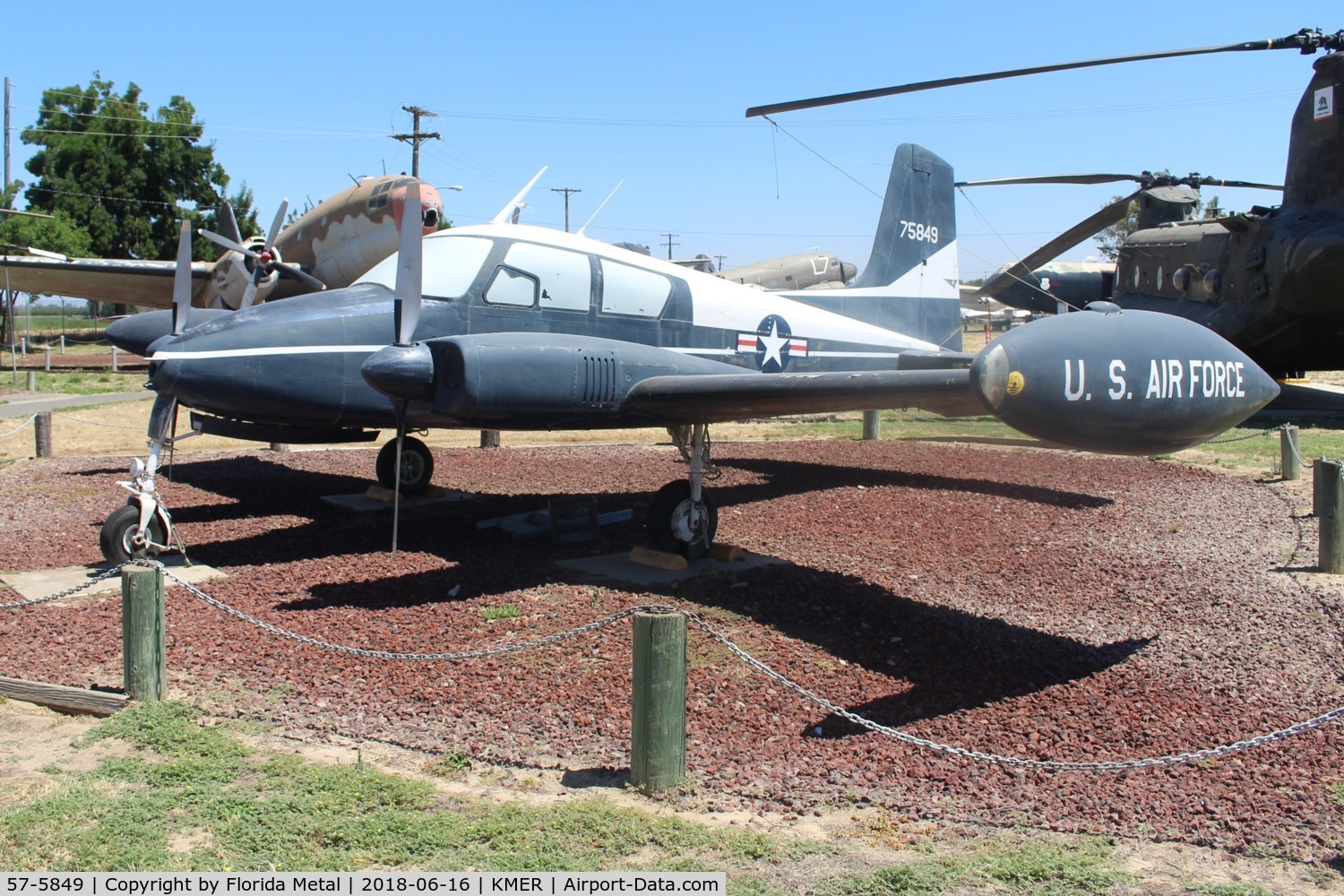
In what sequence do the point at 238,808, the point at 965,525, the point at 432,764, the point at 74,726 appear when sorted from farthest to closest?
1. the point at 965,525
2. the point at 74,726
3. the point at 432,764
4. the point at 238,808

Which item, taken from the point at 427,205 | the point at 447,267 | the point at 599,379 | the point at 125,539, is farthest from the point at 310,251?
the point at 599,379

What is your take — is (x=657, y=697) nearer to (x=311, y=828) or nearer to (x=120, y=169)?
(x=311, y=828)

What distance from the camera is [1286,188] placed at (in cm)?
1888

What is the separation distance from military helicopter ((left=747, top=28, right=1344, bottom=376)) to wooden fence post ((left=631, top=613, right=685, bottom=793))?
1763 centimetres

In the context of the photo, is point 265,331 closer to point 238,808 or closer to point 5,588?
point 5,588

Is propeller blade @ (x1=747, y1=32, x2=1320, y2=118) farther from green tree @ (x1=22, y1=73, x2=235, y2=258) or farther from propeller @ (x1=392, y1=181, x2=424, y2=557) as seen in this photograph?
green tree @ (x1=22, y1=73, x2=235, y2=258)

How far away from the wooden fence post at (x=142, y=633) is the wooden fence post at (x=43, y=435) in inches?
467

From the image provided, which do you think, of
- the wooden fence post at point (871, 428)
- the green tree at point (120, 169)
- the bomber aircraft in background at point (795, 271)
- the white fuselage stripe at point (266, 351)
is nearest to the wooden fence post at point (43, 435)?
the white fuselage stripe at point (266, 351)

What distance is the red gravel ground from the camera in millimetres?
4832

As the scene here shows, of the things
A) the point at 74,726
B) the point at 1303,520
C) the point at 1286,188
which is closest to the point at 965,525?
the point at 1303,520

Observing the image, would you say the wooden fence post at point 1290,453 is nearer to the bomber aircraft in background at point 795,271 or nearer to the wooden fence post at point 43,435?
the wooden fence post at point 43,435

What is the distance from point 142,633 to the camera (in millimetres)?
5488

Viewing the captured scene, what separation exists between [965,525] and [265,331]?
7.10 meters

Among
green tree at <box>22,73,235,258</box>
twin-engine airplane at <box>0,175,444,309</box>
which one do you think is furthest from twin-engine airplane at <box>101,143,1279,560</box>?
green tree at <box>22,73,235,258</box>
